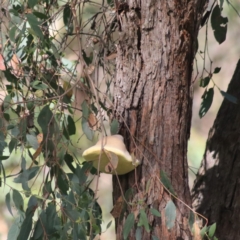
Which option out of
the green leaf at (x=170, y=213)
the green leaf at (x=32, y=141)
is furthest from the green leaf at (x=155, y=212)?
the green leaf at (x=32, y=141)

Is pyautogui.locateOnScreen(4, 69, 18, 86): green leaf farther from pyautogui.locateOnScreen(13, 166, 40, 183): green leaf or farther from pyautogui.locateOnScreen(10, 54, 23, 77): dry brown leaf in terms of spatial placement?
pyautogui.locateOnScreen(13, 166, 40, 183): green leaf

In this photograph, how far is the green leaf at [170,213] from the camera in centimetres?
114

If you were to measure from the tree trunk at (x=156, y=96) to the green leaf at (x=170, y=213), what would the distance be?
0.06 metres

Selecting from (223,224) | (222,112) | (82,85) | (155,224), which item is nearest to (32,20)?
(82,85)

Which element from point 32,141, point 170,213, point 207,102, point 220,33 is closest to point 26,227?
point 32,141

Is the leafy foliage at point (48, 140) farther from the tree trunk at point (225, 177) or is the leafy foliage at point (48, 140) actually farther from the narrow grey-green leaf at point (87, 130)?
the tree trunk at point (225, 177)

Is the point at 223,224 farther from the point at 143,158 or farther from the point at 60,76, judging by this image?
the point at 60,76

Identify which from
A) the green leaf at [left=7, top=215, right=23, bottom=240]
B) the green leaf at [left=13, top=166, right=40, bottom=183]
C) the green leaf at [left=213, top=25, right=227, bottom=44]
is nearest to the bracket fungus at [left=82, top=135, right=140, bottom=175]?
the green leaf at [left=13, top=166, right=40, bottom=183]

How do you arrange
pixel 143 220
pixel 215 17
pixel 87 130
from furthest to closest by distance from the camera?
1. pixel 215 17
2. pixel 87 130
3. pixel 143 220

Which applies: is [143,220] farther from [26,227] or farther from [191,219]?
[26,227]

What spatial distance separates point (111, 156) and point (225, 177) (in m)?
0.58

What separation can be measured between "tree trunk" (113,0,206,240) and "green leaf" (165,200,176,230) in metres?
0.06

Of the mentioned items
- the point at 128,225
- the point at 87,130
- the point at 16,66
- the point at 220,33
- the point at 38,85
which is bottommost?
the point at 128,225

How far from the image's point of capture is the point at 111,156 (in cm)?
112
